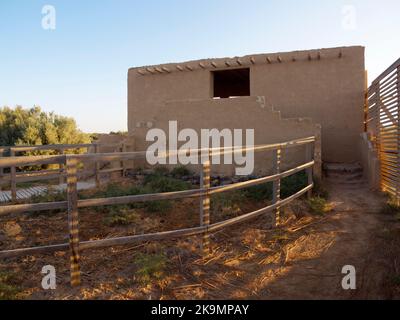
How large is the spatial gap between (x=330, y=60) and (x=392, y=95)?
4545mm

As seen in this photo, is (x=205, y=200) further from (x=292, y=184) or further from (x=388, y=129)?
(x=388, y=129)

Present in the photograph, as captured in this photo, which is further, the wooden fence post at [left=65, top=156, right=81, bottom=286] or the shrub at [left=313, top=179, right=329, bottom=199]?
the shrub at [left=313, top=179, right=329, bottom=199]

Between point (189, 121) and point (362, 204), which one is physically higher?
point (189, 121)

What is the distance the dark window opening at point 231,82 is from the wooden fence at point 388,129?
254 inches

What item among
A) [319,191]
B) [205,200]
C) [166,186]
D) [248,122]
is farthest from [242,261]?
[248,122]

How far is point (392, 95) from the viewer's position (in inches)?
279

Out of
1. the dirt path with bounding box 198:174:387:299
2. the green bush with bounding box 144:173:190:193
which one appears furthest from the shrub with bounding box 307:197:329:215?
the green bush with bounding box 144:173:190:193

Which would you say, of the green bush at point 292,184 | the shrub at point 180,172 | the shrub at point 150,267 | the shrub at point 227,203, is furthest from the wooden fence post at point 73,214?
the shrub at point 180,172

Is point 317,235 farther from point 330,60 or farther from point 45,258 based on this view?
point 330,60

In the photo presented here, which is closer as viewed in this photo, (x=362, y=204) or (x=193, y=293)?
(x=193, y=293)

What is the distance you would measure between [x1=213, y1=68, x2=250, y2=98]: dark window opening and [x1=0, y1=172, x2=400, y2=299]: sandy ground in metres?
9.60

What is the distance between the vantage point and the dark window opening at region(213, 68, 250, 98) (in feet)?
47.7

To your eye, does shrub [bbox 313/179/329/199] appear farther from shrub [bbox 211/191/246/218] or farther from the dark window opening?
the dark window opening
